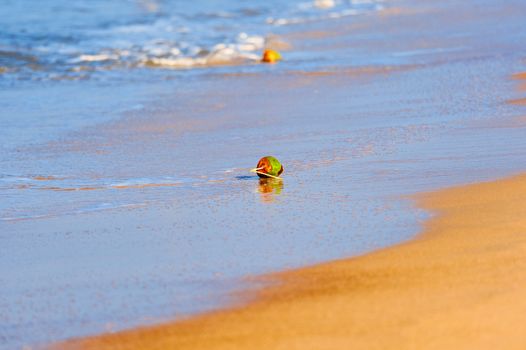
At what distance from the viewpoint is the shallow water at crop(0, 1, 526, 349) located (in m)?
4.19

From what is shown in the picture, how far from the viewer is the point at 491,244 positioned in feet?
14.3

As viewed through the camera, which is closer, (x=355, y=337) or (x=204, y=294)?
(x=355, y=337)

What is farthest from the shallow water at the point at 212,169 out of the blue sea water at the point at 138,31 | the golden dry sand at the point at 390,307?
the blue sea water at the point at 138,31

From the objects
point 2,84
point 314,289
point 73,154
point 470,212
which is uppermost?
point 2,84

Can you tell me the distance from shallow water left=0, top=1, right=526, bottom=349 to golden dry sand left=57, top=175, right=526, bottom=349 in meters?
0.16

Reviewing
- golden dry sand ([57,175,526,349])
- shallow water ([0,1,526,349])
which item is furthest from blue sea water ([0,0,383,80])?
golden dry sand ([57,175,526,349])

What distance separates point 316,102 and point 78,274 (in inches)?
197

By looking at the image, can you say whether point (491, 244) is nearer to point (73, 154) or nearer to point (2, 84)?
point (73, 154)

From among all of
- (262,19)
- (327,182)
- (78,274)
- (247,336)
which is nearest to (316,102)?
(327,182)

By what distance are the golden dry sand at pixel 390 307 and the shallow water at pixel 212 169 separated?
16 cm

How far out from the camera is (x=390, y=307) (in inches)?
146

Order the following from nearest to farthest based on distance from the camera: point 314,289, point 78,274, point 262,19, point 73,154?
point 314,289
point 78,274
point 73,154
point 262,19

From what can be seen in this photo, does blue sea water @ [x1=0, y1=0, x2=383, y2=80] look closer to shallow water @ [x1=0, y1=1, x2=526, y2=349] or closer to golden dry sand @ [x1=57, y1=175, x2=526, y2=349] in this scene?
shallow water @ [x1=0, y1=1, x2=526, y2=349]

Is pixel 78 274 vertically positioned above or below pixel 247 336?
above
